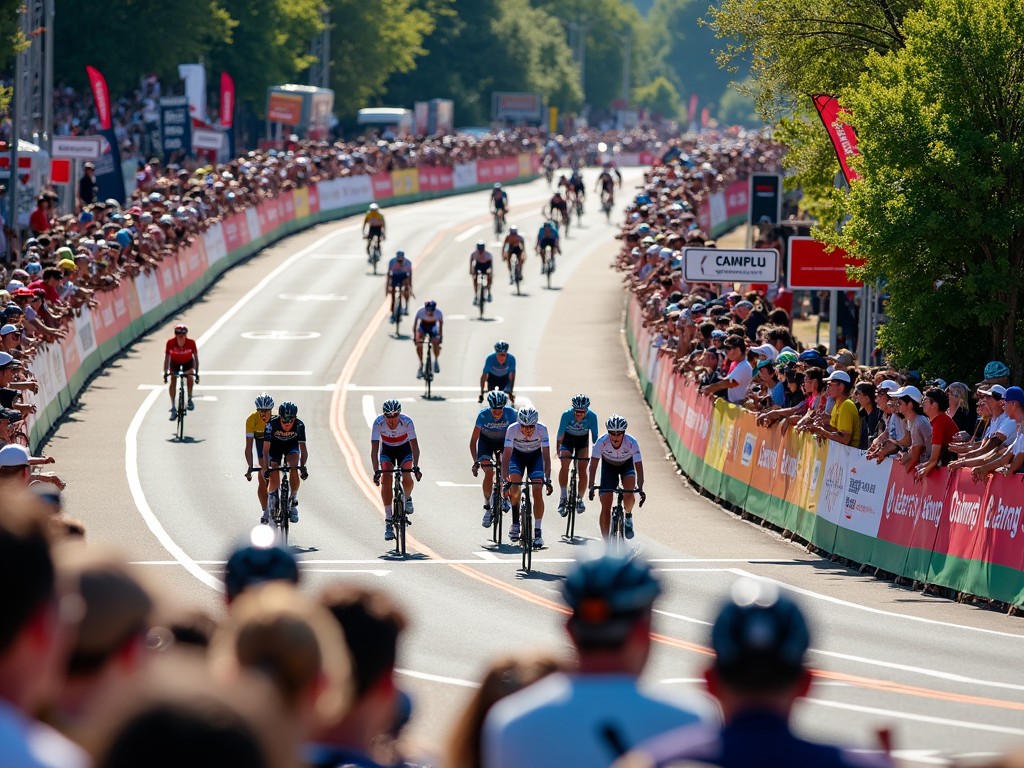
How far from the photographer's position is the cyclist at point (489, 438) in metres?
23.4

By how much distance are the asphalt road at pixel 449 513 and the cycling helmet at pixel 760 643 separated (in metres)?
4.98

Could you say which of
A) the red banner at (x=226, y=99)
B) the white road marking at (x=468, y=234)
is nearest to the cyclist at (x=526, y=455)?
the white road marking at (x=468, y=234)

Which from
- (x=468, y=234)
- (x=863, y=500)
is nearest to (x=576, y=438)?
(x=863, y=500)

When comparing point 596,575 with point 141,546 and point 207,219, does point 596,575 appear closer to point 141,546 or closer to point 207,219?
point 141,546

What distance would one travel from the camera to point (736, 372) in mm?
26203

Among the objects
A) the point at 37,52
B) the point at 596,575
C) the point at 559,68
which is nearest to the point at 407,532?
the point at 596,575

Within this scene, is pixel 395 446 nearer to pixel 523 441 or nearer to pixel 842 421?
pixel 523 441

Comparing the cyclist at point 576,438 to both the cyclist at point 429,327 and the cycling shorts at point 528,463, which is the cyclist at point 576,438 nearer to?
the cycling shorts at point 528,463

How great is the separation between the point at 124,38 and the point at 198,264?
91.8 ft

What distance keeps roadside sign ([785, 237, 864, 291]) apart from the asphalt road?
3691 millimetres

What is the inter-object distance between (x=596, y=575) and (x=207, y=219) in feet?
147

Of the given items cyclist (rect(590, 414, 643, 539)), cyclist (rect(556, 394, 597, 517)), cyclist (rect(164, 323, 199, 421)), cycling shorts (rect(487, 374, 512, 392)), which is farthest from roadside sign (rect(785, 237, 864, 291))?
cyclist (rect(164, 323, 199, 421))

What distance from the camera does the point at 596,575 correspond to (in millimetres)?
5012

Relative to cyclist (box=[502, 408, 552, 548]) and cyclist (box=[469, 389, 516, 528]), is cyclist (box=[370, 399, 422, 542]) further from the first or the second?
cyclist (box=[502, 408, 552, 548])
